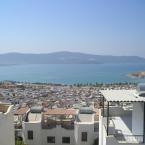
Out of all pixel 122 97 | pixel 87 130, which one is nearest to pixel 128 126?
pixel 122 97

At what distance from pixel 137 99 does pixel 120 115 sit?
4.06 m

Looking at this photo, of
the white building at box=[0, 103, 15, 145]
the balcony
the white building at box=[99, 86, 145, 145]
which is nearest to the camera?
the white building at box=[99, 86, 145, 145]

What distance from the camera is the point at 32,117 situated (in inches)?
934

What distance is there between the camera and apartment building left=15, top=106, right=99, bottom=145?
73.7ft

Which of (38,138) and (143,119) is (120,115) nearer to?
(143,119)

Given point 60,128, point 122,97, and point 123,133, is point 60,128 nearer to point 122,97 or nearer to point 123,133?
point 123,133

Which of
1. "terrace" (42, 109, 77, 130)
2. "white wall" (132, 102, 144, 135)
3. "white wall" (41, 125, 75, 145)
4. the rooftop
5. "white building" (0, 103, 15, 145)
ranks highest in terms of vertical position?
the rooftop

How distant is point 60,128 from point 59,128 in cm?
7

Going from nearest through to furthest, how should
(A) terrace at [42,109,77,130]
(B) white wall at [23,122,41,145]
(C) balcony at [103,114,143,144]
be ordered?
1. (C) balcony at [103,114,143,144]
2. (B) white wall at [23,122,41,145]
3. (A) terrace at [42,109,77,130]

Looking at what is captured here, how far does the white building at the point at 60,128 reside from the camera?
2247 cm

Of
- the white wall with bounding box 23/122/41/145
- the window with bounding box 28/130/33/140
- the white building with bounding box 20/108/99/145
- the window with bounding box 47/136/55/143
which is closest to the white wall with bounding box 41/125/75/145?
the white building with bounding box 20/108/99/145

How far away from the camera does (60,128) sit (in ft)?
76.7

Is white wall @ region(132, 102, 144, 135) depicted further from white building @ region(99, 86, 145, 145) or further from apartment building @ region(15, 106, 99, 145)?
apartment building @ region(15, 106, 99, 145)

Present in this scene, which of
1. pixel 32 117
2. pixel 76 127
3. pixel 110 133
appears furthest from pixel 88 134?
pixel 110 133
